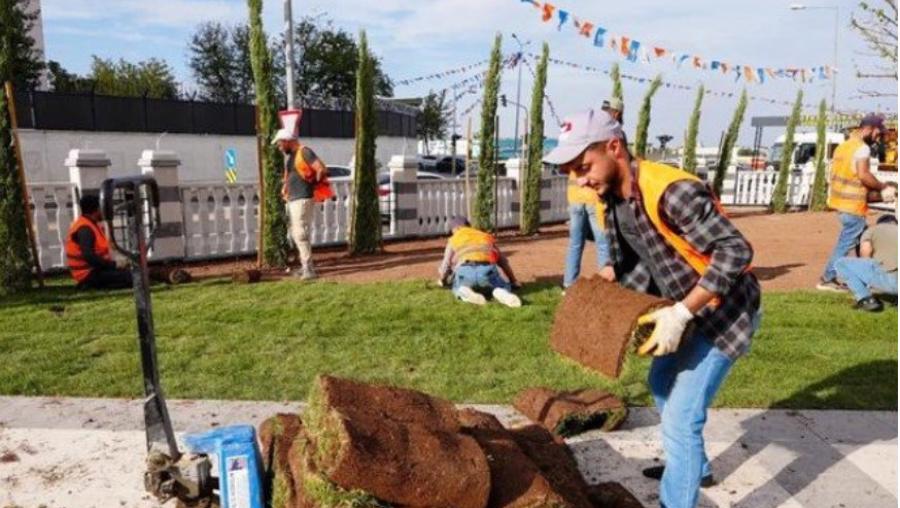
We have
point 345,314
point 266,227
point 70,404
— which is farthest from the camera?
point 266,227

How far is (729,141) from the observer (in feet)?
63.6

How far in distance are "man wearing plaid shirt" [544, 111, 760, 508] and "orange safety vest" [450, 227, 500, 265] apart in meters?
4.32

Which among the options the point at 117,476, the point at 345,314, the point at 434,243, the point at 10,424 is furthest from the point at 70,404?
the point at 434,243

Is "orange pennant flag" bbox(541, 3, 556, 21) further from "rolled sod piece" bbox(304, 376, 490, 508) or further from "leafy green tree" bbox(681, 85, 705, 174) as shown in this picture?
"rolled sod piece" bbox(304, 376, 490, 508)

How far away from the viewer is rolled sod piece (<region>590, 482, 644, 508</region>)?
9.82 feet

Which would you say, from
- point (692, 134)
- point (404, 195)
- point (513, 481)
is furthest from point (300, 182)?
point (692, 134)

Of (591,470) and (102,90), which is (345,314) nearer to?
(591,470)

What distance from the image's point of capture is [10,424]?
4.20 metres

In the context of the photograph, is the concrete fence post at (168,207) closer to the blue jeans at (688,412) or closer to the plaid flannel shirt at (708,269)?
the plaid flannel shirt at (708,269)

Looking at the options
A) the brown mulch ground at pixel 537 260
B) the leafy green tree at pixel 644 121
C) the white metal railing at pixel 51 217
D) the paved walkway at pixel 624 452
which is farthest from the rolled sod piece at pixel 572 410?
the leafy green tree at pixel 644 121

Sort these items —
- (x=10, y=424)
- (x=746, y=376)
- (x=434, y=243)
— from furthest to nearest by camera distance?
(x=434, y=243) → (x=746, y=376) → (x=10, y=424)

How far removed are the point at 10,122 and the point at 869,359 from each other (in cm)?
883

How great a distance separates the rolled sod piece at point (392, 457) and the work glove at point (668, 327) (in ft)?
2.47

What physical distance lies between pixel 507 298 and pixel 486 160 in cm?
645
